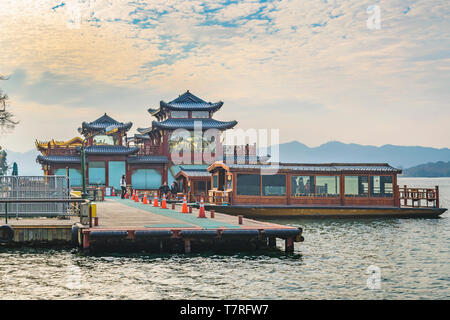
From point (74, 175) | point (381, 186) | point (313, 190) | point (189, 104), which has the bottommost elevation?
point (313, 190)

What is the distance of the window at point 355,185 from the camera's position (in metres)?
42.4

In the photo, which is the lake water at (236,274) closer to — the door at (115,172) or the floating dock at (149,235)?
the floating dock at (149,235)

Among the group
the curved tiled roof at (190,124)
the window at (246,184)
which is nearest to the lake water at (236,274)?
the window at (246,184)

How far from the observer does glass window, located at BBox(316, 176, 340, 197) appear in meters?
42.4

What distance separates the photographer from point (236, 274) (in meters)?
18.7

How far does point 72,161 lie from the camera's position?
200 feet

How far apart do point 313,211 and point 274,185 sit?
11.1 ft

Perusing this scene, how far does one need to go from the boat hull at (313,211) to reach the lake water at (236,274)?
557 inches

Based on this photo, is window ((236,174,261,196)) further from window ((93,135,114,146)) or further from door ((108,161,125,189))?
window ((93,135,114,146))

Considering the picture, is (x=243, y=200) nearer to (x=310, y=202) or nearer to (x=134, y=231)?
(x=310, y=202)

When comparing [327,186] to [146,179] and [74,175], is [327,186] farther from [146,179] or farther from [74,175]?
[74,175]

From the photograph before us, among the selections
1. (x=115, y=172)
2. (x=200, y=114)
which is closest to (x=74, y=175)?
(x=115, y=172)

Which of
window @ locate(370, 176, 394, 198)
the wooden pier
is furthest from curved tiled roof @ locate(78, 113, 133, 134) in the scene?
Result: the wooden pier

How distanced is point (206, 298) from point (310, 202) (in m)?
27.3
